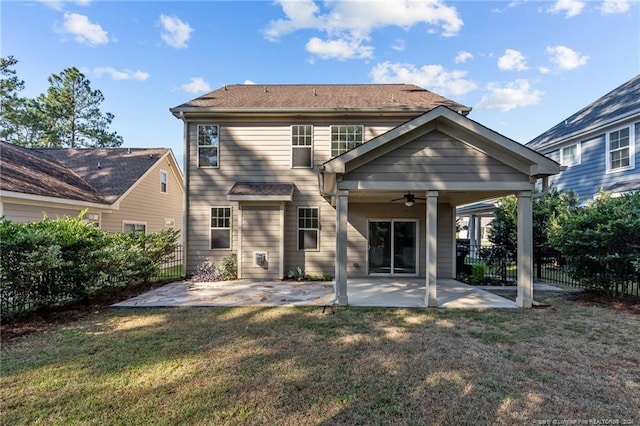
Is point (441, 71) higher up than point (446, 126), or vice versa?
point (441, 71)

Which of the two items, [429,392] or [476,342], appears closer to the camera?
[429,392]

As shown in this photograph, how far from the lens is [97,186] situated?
13312 millimetres

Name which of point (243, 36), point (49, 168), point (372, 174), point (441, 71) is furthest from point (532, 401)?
point (441, 71)

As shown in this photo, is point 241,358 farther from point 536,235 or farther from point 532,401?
point 536,235

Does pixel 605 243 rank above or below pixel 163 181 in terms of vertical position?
below

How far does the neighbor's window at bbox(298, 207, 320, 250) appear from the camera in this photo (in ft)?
33.7

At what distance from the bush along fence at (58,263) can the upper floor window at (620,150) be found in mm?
16562

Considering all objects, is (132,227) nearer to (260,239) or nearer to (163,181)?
(163,181)

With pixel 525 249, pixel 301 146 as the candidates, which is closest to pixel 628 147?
pixel 525 249

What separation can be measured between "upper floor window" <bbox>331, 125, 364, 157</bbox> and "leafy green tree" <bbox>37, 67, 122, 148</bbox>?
2913 cm

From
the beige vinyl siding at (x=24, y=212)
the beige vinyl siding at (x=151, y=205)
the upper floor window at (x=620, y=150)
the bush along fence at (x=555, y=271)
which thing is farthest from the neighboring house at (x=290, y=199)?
the upper floor window at (x=620, y=150)

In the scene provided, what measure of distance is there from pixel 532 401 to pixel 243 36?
15.8m

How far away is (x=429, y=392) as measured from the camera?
10.4 ft

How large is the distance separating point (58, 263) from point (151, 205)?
1049cm
